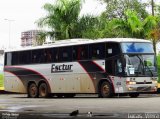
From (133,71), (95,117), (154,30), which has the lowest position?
(95,117)

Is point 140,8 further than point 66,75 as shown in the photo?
Yes

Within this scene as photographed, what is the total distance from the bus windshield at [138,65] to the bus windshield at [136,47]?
0.23 metres

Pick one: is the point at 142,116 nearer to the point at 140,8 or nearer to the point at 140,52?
the point at 140,52

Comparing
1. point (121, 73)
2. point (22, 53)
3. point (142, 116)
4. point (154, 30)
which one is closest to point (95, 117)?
point (142, 116)

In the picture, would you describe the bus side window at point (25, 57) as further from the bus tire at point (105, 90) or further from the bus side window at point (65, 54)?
the bus tire at point (105, 90)

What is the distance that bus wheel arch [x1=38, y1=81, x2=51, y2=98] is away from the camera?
25219 millimetres

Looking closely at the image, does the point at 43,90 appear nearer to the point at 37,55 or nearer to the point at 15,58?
the point at 37,55

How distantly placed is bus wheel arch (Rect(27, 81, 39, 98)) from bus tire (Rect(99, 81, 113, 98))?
14.6 feet

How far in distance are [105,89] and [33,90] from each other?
16.8ft

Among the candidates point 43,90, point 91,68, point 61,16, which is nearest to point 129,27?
point 61,16

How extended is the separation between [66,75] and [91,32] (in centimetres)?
1149

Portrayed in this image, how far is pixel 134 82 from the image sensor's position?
2217cm

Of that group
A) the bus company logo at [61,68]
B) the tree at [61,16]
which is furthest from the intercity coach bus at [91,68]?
the tree at [61,16]

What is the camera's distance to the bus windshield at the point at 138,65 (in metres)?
22.0
